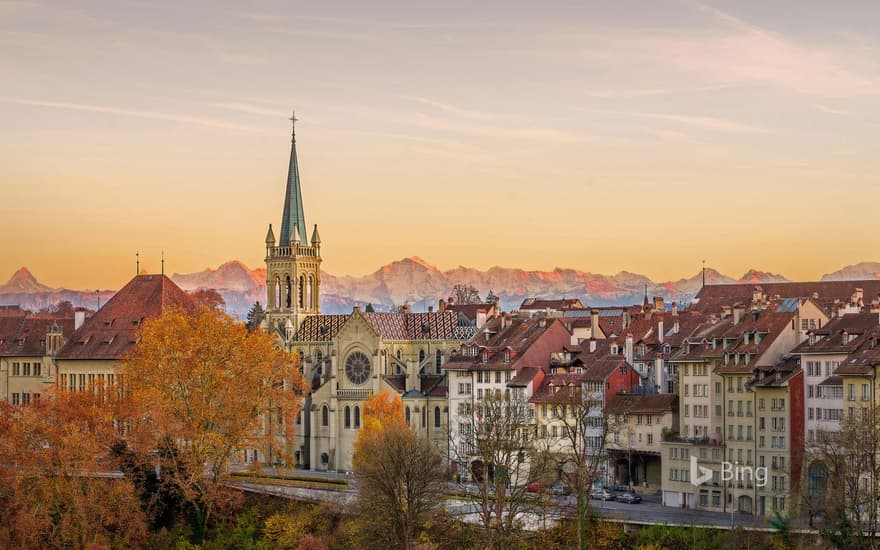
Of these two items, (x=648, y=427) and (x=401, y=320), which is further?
(x=401, y=320)

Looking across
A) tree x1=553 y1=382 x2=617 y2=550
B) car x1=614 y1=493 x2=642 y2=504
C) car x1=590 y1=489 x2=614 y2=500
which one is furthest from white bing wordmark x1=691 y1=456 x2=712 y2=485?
tree x1=553 y1=382 x2=617 y2=550

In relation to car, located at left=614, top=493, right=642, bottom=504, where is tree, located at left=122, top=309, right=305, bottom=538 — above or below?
above

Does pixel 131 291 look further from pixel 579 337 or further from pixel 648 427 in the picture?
pixel 648 427

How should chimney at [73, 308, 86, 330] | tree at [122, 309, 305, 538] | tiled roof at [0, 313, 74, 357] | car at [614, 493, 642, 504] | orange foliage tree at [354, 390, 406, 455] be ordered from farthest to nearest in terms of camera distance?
chimney at [73, 308, 86, 330] < tiled roof at [0, 313, 74, 357] < orange foliage tree at [354, 390, 406, 455] < tree at [122, 309, 305, 538] < car at [614, 493, 642, 504]

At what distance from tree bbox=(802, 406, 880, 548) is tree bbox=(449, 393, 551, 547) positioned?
15.3 meters

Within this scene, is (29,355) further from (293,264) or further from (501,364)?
(501,364)

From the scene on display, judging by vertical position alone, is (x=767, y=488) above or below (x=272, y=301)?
below

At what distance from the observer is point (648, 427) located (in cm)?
12194

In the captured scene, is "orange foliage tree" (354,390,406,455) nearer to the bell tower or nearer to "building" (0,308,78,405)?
the bell tower

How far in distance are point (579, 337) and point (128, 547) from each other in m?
40.6

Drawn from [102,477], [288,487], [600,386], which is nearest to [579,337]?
[600,386]

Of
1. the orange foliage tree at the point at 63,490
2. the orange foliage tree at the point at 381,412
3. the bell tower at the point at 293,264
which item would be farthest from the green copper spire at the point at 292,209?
the orange foliage tree at the point at 63,490

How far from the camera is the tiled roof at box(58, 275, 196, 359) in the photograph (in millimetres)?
163875

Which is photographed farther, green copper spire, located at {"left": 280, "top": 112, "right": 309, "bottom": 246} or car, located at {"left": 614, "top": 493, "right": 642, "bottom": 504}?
green copper spire, located at {"left": 280, "top": 112, "right": 309, "bottom": 246}
